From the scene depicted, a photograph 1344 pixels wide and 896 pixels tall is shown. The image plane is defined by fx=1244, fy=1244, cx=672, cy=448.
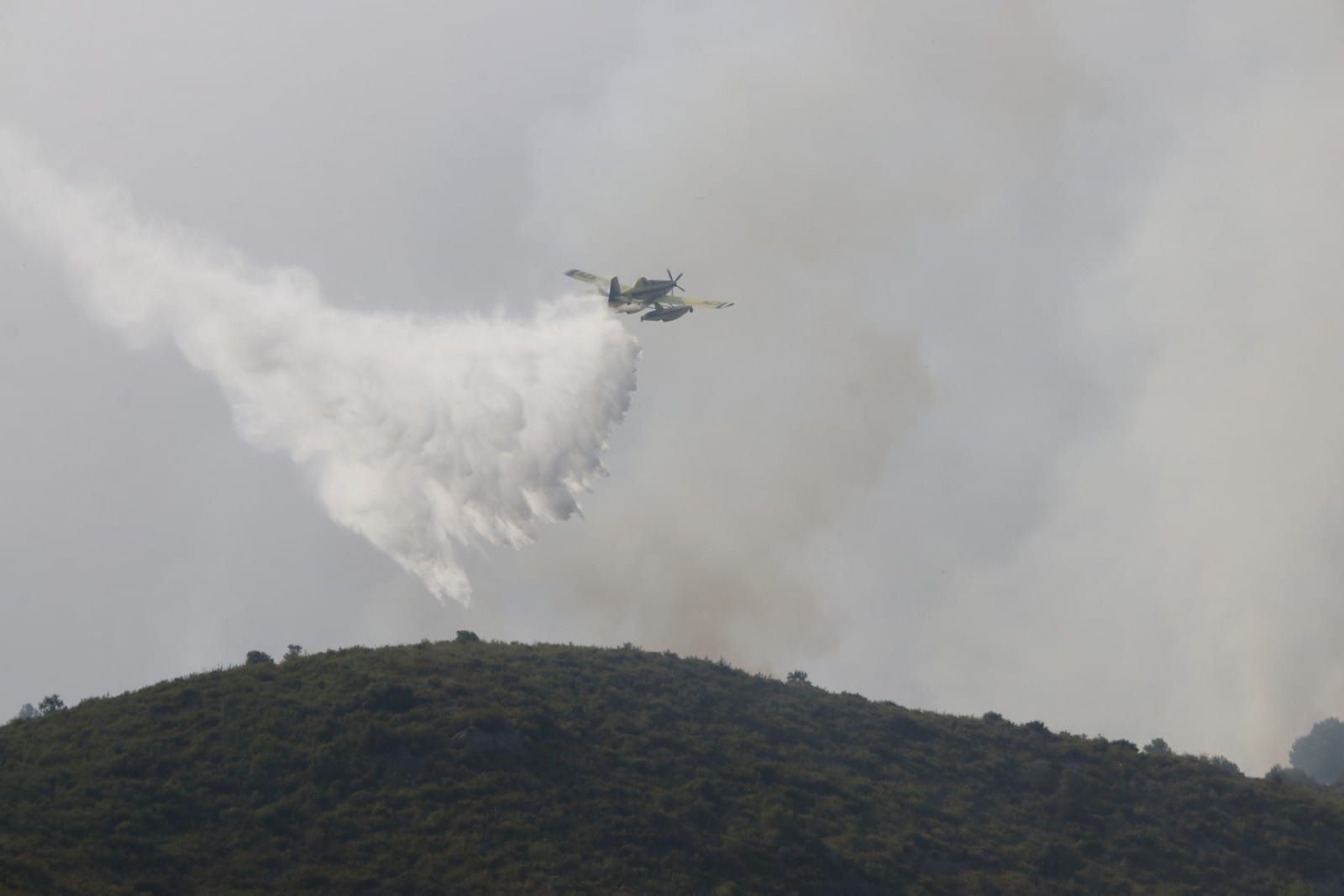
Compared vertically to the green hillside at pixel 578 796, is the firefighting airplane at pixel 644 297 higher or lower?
higher

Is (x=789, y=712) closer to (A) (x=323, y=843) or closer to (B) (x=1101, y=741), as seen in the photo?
(B) (x=1101, y=741)

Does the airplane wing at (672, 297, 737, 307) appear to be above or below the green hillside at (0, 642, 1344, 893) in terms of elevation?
above

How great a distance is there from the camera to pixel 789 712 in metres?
94.6

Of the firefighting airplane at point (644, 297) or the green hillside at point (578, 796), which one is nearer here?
the green hillside at point (578, 796)

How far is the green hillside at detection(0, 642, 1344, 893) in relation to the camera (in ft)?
204

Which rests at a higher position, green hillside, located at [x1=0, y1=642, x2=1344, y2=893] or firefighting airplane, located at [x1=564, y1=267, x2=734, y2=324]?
firefighting airplane, located at [x1=564, y1=267, x2=734, y2=324]

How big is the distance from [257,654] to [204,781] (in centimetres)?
2561

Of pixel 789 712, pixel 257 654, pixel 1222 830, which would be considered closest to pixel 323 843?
pixel 257 654

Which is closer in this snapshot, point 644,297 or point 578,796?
point 578,796

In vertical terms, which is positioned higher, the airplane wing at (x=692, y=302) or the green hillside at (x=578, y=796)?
the airplane wing at (x=692, y=302)

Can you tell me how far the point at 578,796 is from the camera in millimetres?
71500

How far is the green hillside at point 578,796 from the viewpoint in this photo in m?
62.1

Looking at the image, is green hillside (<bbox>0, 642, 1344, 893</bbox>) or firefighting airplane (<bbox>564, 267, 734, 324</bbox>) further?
firefighting airplane (<bbox>564, 267, 734, 324</bbox>)

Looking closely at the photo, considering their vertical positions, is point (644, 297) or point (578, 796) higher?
point (644, 297)
